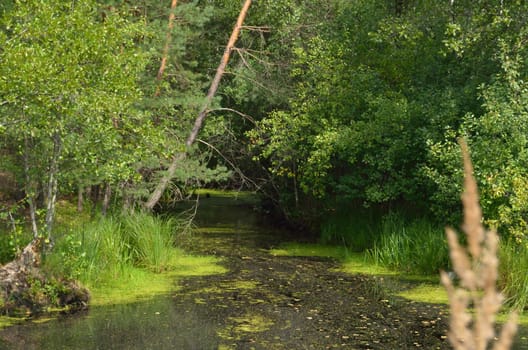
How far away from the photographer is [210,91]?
63.2 ft

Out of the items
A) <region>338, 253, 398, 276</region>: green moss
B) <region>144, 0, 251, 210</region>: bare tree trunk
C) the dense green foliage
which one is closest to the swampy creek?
<region>338, 253, 398, 276</region>: green moss

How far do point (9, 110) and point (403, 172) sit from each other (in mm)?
8841

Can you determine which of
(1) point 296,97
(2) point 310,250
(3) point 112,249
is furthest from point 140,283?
(1) point 296,97

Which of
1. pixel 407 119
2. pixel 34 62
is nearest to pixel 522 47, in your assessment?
pixel 407 119

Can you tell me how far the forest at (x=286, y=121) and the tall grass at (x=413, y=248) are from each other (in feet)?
0.15

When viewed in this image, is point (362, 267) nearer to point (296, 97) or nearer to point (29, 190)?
point (296, 97)

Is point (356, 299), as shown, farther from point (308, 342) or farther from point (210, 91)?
point (210, 91)

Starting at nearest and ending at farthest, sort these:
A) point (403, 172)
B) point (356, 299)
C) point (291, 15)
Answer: point (356, 299), point (403, 172), point (291, 15)

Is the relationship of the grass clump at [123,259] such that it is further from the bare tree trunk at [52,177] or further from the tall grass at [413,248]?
the tall grass at [413,248]

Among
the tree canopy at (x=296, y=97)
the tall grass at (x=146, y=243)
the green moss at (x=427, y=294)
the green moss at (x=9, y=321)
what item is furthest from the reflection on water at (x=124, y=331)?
the green moss at (x=427, y=294)

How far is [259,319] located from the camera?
1098 cm

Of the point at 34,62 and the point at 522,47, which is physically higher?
the point at 522,47

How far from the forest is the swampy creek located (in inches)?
50.4

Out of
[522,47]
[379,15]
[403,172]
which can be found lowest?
[403,172]
